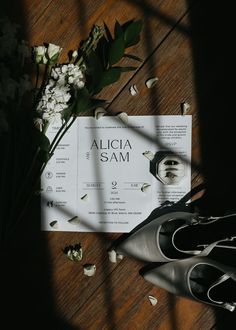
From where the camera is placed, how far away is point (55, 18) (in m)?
0.88

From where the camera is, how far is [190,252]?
81 centimetres

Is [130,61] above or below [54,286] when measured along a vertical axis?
above

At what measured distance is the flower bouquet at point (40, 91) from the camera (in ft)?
2.64

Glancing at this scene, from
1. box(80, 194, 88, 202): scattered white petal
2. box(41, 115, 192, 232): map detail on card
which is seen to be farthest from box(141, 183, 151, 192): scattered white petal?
box(80, 194, 88, 202): scattered white petal

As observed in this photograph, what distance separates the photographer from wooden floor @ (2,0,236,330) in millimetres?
842

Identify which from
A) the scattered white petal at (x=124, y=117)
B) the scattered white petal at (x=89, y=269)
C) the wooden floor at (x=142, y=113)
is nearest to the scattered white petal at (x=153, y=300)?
the wooden floor at (x=142, y=113)

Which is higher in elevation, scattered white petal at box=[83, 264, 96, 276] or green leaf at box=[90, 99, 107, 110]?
green leaf at box=[90, 99, 107, 110]

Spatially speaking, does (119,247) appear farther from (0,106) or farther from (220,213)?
(0,106)

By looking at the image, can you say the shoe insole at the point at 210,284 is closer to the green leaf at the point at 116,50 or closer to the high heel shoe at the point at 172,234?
the high heel shoe at the point at 172,234

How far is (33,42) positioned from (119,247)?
1.31 ft

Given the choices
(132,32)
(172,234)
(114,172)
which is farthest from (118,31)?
(172,234)

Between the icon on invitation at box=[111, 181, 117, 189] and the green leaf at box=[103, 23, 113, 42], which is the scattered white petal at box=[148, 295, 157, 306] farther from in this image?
the green leaf at box=[103, 23, 113, 42]

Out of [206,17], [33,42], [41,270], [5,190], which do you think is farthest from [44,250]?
[206,17]

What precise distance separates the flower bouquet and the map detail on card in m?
0.03
